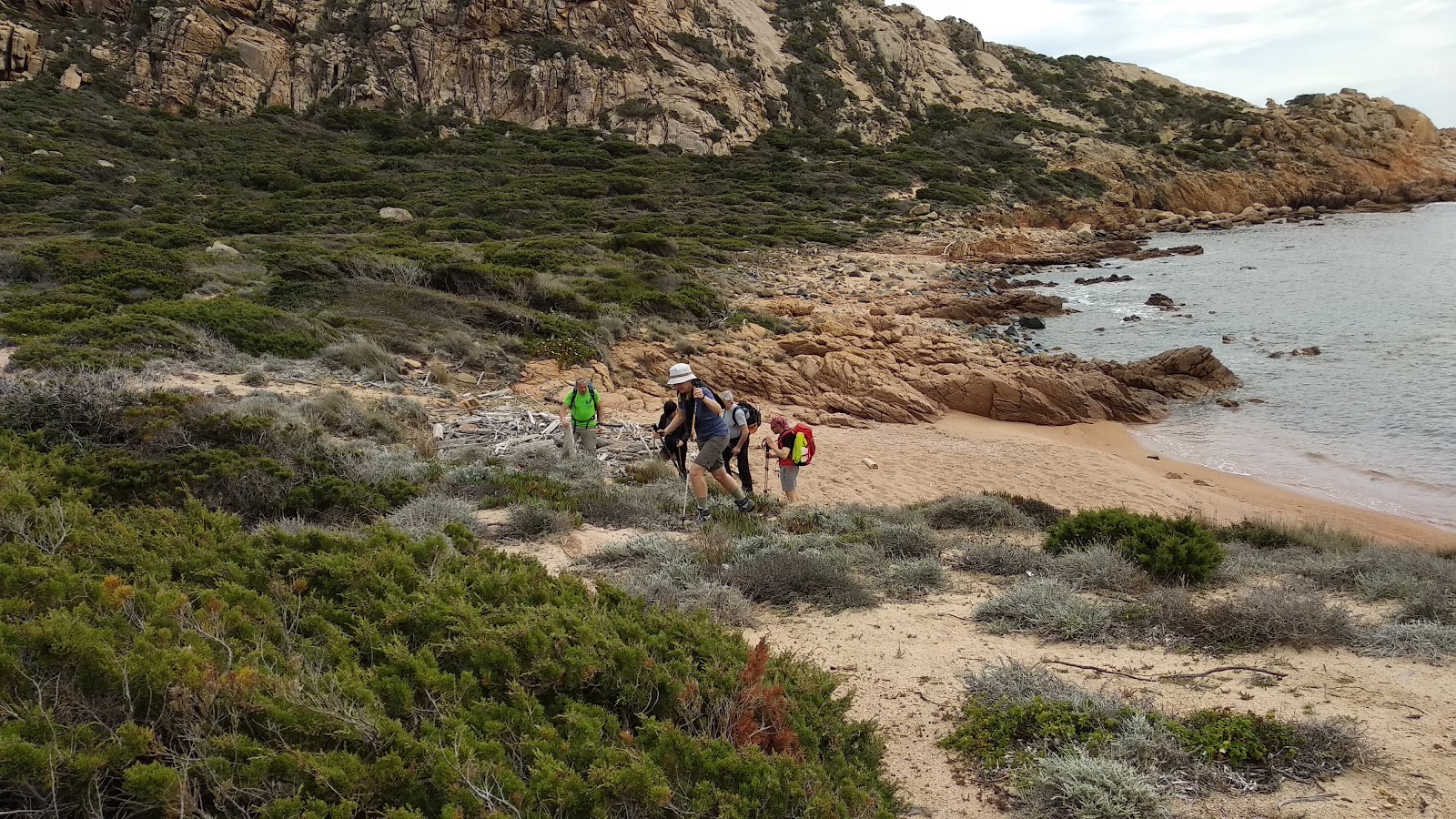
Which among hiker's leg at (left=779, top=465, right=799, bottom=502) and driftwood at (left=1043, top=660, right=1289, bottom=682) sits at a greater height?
driftwood at (left=1043, top=660, right=1289, bottom=682)

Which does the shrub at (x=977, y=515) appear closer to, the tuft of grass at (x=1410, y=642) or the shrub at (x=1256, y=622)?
the shrub at (x=1256, y=622)

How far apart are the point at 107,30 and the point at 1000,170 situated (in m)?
52.0

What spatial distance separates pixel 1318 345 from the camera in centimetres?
1939

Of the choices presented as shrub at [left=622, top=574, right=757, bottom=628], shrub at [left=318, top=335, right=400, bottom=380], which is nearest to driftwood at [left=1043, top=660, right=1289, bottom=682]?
shrub at [left=622, top=574, right=757, bottom=628]

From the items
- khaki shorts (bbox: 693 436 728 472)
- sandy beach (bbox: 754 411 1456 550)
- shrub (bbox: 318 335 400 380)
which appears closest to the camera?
khaki shorts (bbox: 693 436 728 472)

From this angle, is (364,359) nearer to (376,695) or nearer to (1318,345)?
(376,695)

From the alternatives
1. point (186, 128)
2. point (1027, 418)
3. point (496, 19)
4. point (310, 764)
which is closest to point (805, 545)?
point (310, 764)

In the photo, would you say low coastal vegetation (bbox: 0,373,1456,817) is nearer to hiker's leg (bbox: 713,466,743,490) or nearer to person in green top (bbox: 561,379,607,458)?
hiker's leg (bbox: 713,466,743,490)

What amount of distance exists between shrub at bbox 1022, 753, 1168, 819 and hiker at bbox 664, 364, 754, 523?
452 cm

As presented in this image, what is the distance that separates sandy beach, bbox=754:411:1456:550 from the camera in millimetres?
10031

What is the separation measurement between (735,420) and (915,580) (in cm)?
274

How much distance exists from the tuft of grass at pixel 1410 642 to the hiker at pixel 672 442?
5550mm

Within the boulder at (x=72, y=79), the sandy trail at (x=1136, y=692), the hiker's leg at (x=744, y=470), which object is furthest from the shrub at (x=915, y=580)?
the boulder at (x=72, y=79)

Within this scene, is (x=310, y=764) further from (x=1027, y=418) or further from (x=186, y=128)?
(x=186, y=128)
